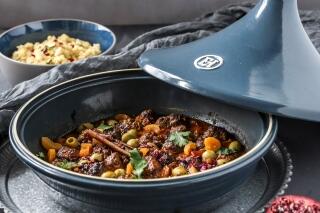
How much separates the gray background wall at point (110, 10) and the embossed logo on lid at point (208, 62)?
0.79 meters

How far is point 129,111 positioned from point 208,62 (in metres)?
0.22

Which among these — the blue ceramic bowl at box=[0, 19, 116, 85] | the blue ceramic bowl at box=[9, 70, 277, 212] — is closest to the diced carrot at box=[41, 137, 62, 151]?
the blue ceramic bowl at box=[9, 70, 277, 212]

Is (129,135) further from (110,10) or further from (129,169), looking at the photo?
(110,10)

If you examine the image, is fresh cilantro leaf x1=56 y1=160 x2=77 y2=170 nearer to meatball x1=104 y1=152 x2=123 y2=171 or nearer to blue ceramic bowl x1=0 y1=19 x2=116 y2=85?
meatball x1=104 y1=152 x2=123 y2=171

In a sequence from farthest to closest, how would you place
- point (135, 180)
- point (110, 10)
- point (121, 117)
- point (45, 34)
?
point (110, 10) < point (45, 34) < point (121, 117) < point (135, 180)

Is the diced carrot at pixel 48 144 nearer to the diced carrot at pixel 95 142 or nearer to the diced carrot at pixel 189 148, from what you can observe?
the diced carrot at pixel 95 142

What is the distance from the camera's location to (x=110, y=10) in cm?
198

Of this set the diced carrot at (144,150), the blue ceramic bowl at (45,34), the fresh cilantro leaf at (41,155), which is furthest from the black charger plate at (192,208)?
the blue ceramic bowl at (45,34)

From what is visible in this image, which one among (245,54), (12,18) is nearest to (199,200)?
(245,54)

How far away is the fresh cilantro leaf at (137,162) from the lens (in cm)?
106

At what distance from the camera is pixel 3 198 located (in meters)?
1.08

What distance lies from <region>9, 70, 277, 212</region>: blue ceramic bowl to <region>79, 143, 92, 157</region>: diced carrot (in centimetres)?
8

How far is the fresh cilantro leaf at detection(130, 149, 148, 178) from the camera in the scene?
3.48 ft

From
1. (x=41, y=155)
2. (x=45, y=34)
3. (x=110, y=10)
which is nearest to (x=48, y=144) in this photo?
(x=41, y=155)
